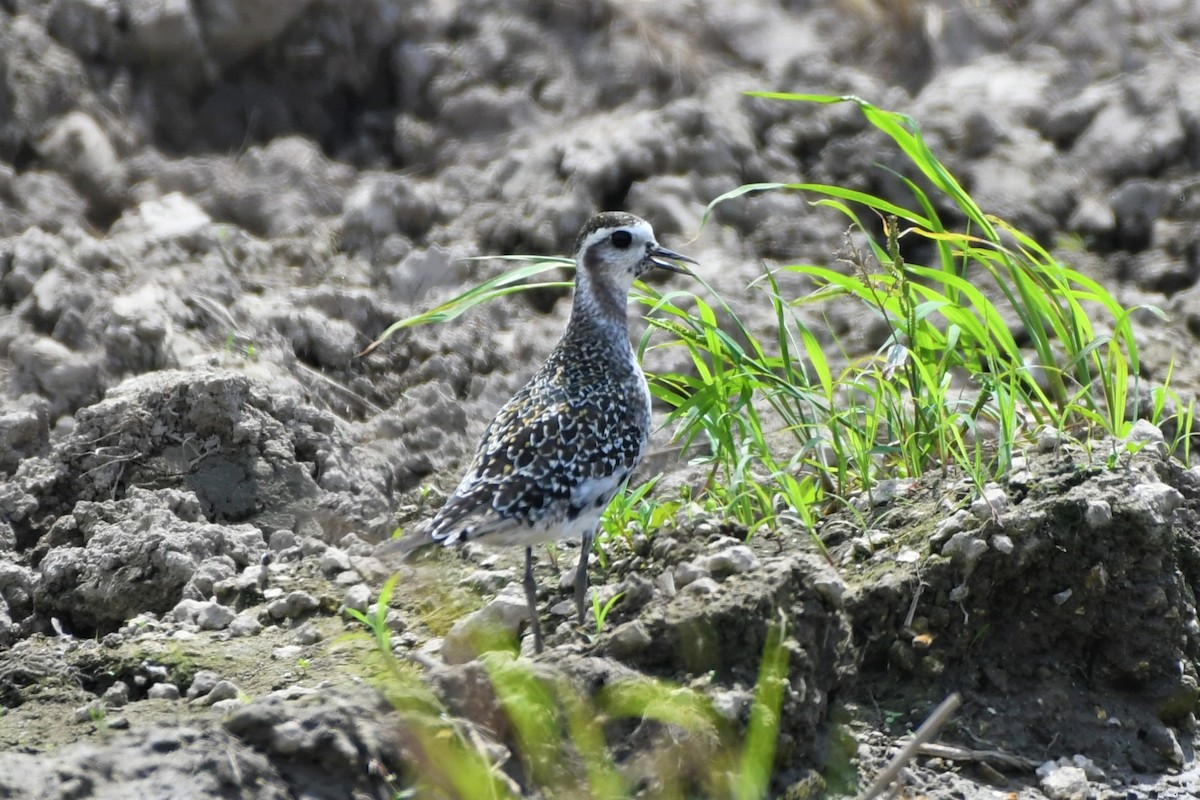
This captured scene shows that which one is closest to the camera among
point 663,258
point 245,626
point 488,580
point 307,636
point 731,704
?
point 731,704

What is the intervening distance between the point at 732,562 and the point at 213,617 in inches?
73.8

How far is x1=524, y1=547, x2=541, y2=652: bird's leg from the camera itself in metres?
5.19

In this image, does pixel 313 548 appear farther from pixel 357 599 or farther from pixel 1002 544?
pixel 1002 544

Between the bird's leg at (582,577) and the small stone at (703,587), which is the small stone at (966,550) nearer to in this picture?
the small stone at (703,587)

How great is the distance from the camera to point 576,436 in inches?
218

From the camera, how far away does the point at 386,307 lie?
310 inches

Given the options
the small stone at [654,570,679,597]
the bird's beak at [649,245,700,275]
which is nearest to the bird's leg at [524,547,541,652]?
the small stone at [654,570,679,597]

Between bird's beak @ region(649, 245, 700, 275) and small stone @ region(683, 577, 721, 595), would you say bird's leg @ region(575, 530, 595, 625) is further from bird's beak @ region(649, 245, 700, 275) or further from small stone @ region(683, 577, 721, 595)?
bird's beak @ region(649, 245, 700, 275)

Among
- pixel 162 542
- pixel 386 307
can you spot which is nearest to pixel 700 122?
pixel 386 307

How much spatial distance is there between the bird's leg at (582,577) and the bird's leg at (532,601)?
14cm

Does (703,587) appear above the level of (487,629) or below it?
above

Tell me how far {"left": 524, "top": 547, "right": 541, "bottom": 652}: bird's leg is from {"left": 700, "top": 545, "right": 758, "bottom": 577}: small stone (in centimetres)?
58

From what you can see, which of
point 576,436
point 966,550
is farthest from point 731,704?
point 576,436

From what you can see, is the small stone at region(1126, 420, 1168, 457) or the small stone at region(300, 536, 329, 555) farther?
the small stone at region(300, 536, 329, 555)
